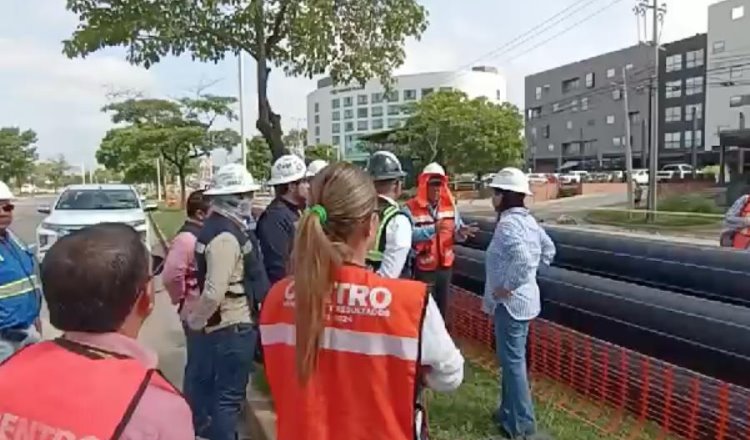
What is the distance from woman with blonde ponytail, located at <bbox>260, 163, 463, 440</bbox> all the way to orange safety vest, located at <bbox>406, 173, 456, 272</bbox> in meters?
4.05

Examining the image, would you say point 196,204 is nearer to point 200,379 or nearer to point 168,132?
point 200,379

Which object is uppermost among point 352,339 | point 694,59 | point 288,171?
point 694,59

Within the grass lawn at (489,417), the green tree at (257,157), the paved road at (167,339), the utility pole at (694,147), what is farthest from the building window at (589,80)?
the grass lawn at (489,417)

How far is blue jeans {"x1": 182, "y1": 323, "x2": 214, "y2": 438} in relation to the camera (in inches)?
148

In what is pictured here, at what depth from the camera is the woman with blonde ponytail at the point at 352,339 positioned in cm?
189

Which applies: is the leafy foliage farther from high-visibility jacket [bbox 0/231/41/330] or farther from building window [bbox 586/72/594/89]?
high-visibility jacket [bbox 0/231/41/330]

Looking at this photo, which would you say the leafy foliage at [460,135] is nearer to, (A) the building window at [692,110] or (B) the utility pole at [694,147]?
(B) the utility pole at [694,147]

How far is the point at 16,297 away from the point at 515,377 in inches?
107

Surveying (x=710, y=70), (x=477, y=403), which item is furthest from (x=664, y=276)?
(x=710, y=70)

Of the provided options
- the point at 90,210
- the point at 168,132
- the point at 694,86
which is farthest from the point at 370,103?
the point at 90,210

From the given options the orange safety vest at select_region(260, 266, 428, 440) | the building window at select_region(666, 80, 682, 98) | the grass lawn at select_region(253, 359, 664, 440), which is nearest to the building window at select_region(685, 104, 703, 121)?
the building window at select_region(666, 80, 682, 98)

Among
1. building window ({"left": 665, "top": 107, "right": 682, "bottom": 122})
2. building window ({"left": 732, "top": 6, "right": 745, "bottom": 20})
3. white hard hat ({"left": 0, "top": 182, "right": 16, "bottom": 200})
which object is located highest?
building window ({"left": 732, "top": 6, "right": 745, "bottom": 20})

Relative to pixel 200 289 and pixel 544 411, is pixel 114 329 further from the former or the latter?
pixel 544 411

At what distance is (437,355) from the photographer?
1.92 m
